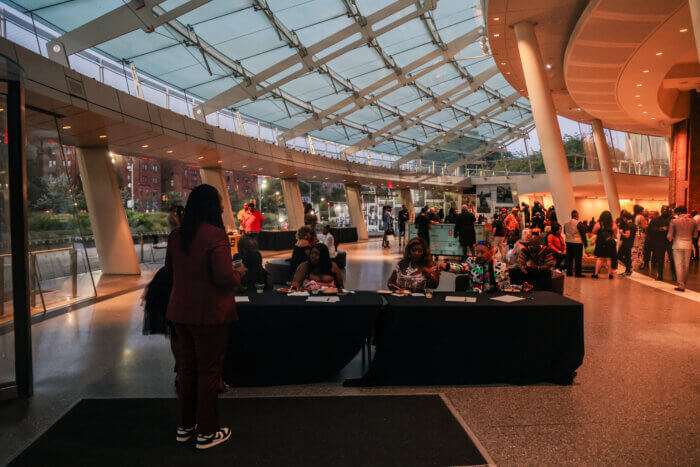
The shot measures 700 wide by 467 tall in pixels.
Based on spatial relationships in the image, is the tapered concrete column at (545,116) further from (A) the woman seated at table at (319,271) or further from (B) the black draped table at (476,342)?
(B) the black draped table at (476,342)

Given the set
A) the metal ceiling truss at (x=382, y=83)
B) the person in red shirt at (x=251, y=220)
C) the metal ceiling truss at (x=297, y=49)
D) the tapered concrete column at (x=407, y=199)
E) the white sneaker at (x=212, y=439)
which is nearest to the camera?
the white sneaker at (x=212, y=439)

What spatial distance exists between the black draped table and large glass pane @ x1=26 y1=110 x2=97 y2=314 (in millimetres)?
5398

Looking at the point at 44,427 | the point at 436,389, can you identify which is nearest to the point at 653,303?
the point at 436,389

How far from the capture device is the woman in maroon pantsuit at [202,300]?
280cm

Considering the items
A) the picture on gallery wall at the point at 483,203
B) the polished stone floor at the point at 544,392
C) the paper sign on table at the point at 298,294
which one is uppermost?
the picture on gallery wall at the point at 483,203

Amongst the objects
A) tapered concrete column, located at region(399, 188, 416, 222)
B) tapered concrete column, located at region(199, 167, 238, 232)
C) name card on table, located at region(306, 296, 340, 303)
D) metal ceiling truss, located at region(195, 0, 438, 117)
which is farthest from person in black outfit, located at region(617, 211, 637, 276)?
tapered concrete column, located at region(399, 188, 416, 222)

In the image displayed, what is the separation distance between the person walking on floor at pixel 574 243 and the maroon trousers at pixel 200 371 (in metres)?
10.1

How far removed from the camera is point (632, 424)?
323 centimetres

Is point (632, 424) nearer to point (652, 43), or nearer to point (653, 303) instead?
point (653, 303)

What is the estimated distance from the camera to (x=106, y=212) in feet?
35.6

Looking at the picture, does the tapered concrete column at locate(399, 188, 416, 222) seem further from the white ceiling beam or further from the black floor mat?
the black floor mat

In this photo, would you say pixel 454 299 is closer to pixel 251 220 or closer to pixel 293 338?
pixel 293 338

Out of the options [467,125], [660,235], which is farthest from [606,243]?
[467,125]

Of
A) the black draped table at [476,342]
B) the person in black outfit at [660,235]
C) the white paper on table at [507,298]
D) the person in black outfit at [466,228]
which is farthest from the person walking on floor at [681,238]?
the white paper on table at [507,298]
